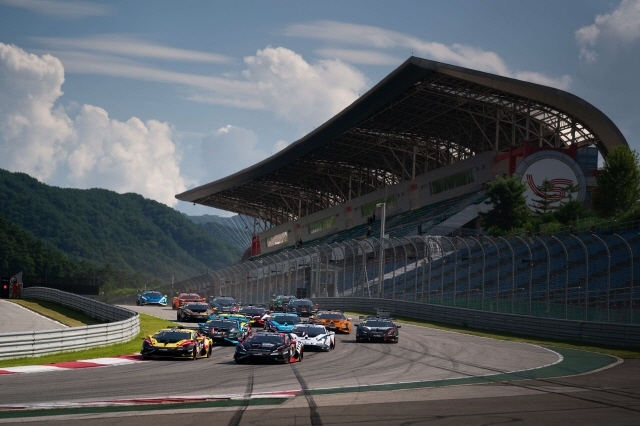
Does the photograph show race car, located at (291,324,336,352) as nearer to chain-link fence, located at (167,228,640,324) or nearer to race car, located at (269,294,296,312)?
chain-link fence, located at (167,228,640,324)

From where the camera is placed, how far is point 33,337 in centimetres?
2650

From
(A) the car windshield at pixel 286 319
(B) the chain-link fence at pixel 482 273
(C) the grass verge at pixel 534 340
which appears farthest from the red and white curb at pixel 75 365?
(B) the chain-link fence at pixel 482 273

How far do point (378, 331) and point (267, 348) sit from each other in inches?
400

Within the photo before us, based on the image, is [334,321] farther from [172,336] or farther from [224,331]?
[172,336]

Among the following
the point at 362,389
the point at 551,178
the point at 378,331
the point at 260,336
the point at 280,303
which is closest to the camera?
the point at 362,389

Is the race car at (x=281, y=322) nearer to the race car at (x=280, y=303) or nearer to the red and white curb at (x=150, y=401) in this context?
the race car at (x=280, y=303)

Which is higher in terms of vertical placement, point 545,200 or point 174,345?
point 545,200

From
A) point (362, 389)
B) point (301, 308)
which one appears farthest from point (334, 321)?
point (362, 389)

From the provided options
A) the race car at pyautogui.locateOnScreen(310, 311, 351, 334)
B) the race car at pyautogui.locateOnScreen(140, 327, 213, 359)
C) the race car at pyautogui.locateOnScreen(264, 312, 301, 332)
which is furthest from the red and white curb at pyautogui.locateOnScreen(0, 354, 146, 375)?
the race car at pyautogui.locateOnScreen(310, 311, 351, 334)

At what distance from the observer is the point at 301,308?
52281mm

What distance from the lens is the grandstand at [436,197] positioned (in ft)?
121

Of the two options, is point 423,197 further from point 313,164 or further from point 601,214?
point 601,214

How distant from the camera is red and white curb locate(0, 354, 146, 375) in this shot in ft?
74.2

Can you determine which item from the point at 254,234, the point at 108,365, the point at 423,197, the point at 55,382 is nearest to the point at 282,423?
the point at 55,382
